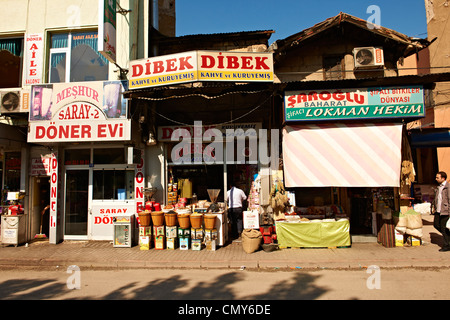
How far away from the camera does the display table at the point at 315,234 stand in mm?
7582

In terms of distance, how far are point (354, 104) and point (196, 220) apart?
19.0 ft

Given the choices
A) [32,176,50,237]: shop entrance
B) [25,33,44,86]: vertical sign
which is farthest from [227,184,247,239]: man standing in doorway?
[25,33,44,86]: vertical sign

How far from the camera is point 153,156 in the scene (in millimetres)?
9516

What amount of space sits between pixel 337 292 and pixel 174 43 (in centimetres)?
1000

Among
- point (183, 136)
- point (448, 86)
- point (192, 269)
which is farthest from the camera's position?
point (448, 86)

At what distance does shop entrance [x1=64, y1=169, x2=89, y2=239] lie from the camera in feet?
31.4

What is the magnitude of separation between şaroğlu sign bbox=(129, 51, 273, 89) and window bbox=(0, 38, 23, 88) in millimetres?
6729

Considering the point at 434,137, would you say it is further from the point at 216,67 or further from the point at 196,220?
the point at 196,220

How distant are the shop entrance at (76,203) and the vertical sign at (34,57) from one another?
3748mm

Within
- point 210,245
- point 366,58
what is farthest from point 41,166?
point 366,58

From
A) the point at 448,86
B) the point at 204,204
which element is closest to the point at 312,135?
the point at 204,204

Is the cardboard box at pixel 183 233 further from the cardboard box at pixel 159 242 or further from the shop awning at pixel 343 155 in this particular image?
the shop awning at pixel 343 155

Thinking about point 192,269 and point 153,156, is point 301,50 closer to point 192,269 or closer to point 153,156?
point 153,156

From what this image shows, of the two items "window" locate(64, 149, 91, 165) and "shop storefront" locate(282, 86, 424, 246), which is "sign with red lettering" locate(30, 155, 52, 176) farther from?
"shop storefront" locate(282, 86, 424, 246)
